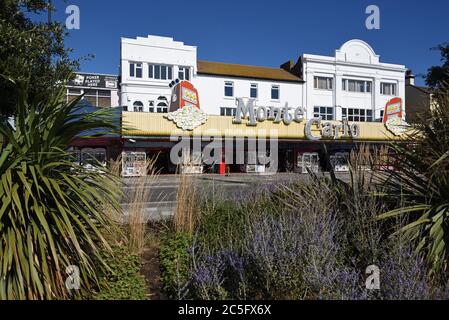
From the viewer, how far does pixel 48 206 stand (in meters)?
3.31

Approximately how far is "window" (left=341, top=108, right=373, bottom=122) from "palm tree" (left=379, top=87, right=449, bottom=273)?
35.3 m

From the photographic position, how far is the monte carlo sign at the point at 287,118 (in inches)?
1151

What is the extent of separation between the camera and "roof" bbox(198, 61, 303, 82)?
3403 cm

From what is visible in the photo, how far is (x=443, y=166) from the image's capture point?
377 centimetres

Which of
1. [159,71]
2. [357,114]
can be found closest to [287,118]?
[159,71]

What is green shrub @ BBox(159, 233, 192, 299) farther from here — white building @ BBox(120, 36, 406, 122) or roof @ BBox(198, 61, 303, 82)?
roof @ BBox(198, 61, 303, 82)

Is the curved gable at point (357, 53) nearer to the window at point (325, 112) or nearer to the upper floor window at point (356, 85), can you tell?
the upper floor window at point (356, 85)

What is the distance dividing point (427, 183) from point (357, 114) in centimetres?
3767

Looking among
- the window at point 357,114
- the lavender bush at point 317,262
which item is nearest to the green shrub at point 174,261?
the lavender bush at point 317,262

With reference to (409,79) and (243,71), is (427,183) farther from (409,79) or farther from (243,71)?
(409,79)
